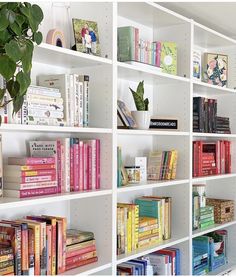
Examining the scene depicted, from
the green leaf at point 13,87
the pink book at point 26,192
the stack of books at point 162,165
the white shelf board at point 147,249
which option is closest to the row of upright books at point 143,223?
the white shelf board at point 147,249

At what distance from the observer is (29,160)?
6.46 ft

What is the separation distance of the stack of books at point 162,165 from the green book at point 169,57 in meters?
0.52

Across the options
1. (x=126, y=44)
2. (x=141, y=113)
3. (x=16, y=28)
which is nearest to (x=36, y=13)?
(x=16, y=28)

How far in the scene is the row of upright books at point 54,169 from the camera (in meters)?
1.94

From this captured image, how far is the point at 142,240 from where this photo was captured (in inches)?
103

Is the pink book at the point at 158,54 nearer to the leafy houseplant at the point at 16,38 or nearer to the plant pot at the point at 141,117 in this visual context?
the plant pot at the point at 141,117

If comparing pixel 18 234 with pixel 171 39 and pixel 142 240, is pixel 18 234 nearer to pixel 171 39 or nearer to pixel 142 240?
pixel 142 240

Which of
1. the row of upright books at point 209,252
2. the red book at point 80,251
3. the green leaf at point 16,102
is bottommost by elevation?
the row of upright books at point 209,252

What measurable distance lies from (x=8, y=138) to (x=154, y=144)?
1.22 metres

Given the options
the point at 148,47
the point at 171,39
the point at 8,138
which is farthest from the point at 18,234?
the point at 171,39

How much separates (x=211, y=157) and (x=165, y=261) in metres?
0.91

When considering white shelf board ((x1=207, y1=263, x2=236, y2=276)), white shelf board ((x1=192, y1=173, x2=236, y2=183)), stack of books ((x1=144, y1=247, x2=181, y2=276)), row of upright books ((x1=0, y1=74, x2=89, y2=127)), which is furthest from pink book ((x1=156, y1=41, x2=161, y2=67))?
white shelf board ((x1=207, y1=263, x2=236, y2=276))

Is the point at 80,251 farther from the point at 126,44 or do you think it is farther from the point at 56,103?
the point at 126,44

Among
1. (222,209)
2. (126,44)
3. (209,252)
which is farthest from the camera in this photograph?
(222,209)
